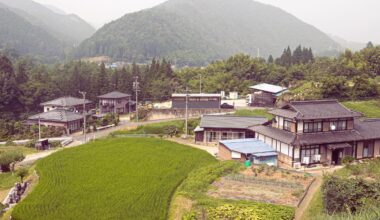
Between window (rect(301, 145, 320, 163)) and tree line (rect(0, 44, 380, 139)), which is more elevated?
tree line (rect(0, 44, 380, 139))

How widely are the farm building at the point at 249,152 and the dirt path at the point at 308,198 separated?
4.38 metres

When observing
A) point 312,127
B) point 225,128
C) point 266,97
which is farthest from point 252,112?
point 312,127

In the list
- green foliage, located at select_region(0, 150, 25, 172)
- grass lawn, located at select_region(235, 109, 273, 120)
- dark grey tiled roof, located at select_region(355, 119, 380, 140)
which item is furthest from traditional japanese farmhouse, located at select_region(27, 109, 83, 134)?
dark grey tiled roof, located at select_region(355, 119, 380, 140)

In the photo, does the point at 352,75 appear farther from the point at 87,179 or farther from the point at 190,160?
the point at 87,179

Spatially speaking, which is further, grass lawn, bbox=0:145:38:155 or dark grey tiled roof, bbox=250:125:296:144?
grass lawn, bbox=0:145:38:155

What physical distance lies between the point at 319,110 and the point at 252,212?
13.1 metres

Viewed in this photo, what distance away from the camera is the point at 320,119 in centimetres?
2864

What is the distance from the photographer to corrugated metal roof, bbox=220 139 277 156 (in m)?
28.7

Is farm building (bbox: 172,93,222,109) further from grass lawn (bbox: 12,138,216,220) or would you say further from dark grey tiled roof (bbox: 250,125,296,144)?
dark grey tiled roof (bbox: 250,125,296,144)

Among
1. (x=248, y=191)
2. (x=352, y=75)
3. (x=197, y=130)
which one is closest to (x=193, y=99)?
(x=197, y=130)

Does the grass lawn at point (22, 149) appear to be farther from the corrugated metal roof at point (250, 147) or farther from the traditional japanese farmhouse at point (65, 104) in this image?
the corrugated metal roof at point (250, 147)

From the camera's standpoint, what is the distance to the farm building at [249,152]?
2827cm

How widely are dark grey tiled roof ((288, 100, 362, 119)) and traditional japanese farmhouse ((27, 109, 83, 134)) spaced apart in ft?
88.6

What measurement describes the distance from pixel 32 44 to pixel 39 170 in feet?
512
